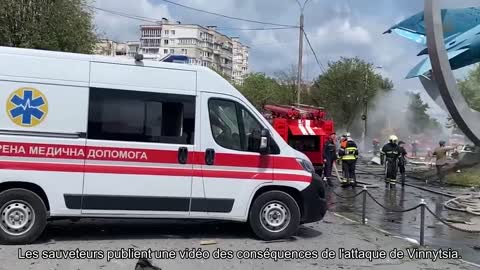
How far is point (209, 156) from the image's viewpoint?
328 inches

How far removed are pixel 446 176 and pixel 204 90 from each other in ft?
61.0

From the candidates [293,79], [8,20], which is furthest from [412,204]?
[293,79]

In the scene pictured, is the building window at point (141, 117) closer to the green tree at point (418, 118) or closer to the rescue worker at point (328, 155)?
the rescue worker at point (328, 155)

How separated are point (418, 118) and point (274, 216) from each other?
6282 centimetres

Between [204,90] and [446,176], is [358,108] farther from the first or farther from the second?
[204,90]

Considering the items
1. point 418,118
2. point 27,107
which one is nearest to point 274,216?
point 27,107

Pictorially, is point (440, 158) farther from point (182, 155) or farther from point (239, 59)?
point (239, 59)

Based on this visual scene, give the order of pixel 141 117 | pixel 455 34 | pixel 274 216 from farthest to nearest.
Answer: pixel 455 34 → pixel 274 216 → pixel 141 117

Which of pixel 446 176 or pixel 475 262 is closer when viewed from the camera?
pixel 475 262

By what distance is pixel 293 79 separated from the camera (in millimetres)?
67938

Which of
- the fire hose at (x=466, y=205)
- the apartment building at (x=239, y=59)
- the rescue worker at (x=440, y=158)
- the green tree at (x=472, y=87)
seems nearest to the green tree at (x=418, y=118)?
the green tree at (x=472, y=87)

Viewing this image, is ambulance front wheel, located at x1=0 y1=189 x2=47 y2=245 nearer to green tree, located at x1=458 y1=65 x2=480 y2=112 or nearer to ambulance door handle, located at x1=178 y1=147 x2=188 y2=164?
ambulance door handle, located at x1=178 y1=147 x2=188 y2=164

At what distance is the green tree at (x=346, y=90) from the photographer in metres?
61.9

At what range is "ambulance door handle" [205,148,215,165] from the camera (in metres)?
8.31
